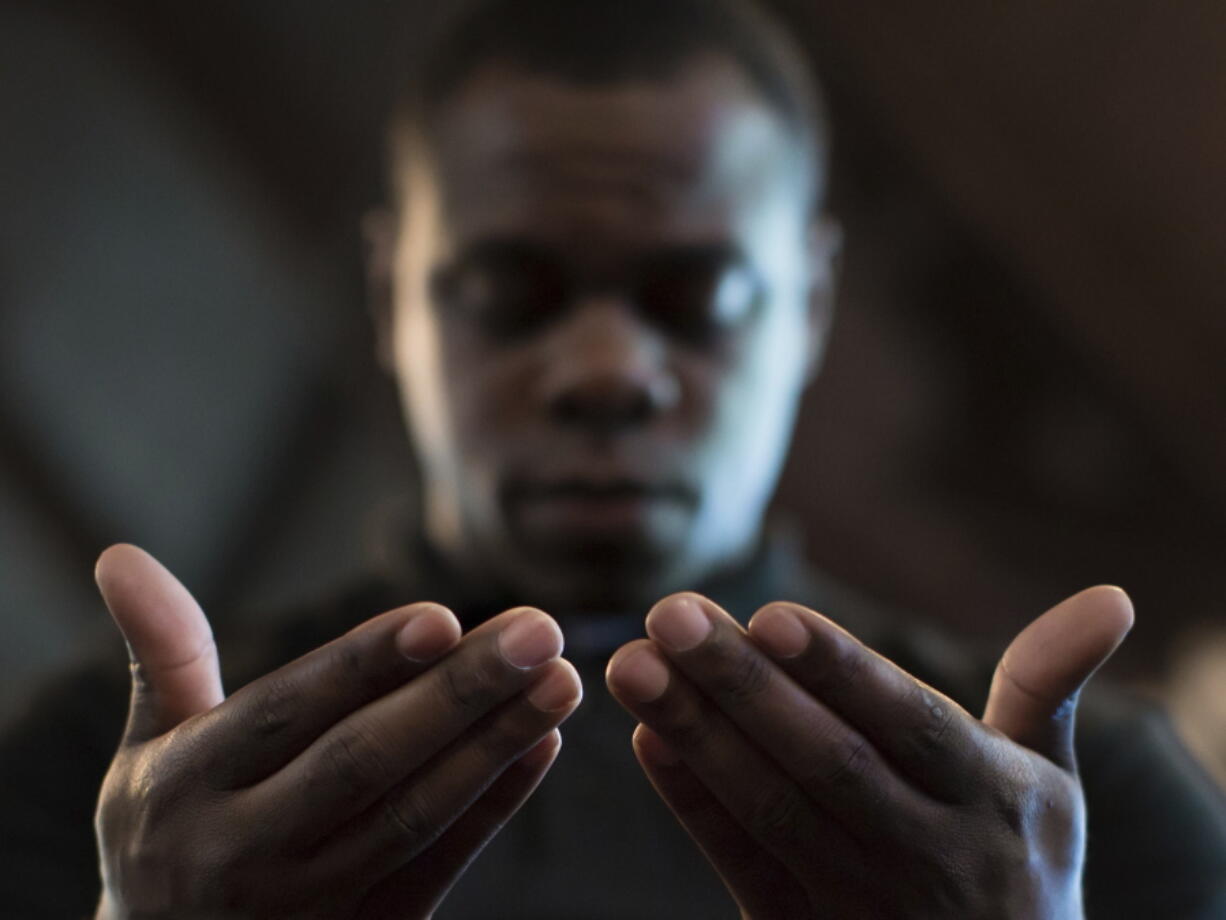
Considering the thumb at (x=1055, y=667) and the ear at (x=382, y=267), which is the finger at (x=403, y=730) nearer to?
the thumb at (x=1055, y=667)

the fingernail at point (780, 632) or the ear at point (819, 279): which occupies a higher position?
the fingernail at point (780, 632)

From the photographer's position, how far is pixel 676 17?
61 centimetres

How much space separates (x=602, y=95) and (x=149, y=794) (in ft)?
1.20

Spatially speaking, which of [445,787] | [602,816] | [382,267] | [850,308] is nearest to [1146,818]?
[602,816]

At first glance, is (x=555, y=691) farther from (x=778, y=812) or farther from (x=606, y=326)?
(x=606, y=326)

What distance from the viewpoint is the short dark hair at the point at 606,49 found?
579mm

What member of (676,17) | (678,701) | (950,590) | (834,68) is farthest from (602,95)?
(950,590)

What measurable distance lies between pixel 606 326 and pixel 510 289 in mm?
51

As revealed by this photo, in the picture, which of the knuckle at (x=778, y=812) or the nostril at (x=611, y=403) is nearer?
the knuckle at (x=778, y=812)

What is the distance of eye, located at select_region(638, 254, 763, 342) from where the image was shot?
0.55 m

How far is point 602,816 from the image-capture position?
50cm

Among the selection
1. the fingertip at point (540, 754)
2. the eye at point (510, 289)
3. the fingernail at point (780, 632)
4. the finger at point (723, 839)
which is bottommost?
the finger at point (723, 839)

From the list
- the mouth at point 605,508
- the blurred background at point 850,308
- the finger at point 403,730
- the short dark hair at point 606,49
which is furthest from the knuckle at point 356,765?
the blurred background at point 850,308

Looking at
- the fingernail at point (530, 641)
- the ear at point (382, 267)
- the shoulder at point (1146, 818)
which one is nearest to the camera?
the fingernail at point (530, 641)
